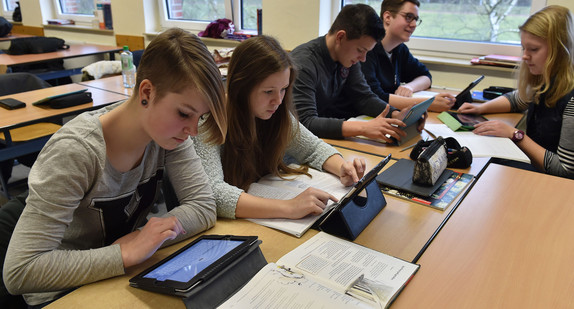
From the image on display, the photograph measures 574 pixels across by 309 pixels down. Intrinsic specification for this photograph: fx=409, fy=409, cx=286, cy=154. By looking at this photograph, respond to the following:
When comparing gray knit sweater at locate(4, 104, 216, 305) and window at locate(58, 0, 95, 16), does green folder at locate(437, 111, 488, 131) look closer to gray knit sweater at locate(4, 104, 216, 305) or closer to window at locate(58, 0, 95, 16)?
gray knit sweater at locate(4, 104, 216, 305)

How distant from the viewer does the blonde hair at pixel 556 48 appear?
1.79 m

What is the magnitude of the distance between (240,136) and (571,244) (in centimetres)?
96

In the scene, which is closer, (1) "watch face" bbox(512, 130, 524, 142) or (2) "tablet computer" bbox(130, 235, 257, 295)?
(2) "tablet computer" bbox(130, 235, 257, 295)

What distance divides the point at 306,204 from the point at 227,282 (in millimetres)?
349

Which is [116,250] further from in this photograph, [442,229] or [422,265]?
[442,229]

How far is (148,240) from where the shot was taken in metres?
0.88

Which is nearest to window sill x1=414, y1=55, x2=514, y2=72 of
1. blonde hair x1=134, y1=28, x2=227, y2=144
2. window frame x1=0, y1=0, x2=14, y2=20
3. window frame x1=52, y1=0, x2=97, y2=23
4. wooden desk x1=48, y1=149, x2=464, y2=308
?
wooden desk x1=48, y1=149, x2=464, y2=308

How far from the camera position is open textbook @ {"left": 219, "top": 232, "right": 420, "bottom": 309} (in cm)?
79

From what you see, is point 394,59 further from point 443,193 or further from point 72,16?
point 72,16

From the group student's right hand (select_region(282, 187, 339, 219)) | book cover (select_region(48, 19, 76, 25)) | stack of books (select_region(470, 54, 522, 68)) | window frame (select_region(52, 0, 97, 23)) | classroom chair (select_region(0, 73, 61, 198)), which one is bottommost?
classroom chair (select_region(0, 73, 61, 198))

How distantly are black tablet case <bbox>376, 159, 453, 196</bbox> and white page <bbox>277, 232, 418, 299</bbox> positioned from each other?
0.37 meters

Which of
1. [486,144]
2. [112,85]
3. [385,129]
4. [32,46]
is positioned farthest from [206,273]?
[32,46]

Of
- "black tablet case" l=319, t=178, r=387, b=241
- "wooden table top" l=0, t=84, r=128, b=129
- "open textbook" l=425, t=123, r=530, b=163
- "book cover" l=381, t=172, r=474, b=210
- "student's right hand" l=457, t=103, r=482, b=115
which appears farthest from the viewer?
"student's right hand" l=457, t=103, r=482, b=115

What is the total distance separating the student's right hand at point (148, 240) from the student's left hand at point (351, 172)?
60 cm
